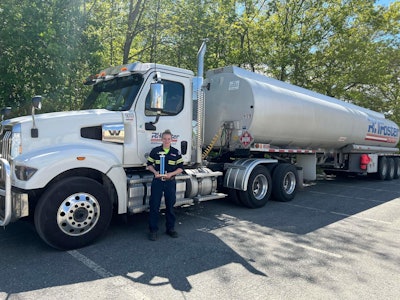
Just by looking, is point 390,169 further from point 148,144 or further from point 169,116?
point 148,144

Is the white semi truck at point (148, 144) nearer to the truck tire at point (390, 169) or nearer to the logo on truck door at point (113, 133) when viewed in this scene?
the logo on truck door at point (113, 133)

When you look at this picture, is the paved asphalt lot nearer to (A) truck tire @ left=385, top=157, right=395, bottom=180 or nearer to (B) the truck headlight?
(B) the truck headlight

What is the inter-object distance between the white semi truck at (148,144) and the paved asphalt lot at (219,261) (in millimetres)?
535

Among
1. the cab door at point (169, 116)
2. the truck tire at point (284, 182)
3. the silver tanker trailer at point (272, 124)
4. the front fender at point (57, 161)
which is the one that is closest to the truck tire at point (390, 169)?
the silver tanker trailer at point (272, 124)

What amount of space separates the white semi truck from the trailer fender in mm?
25

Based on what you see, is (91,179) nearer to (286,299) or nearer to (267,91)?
(286,299)

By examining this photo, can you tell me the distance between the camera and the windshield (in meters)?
6.00

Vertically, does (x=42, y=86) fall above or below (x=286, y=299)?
above

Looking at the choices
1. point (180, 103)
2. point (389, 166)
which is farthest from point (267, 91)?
point (389, 166)

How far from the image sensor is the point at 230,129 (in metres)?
8.34

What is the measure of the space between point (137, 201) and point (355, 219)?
15.7 feet

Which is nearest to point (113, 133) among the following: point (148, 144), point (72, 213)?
point (148, 144)

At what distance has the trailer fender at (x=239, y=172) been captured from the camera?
310 inches

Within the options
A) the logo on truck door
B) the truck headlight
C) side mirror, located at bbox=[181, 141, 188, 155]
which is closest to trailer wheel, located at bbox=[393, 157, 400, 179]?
side mirror, located at bbox=[181, 141, 188, 155]
